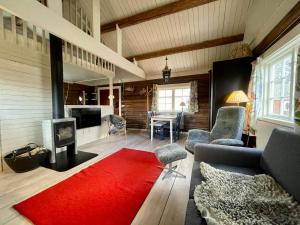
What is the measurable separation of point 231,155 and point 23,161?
10.0 feet

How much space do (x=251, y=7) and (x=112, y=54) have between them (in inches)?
126

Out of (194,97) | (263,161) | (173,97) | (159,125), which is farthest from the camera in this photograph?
(173,97)

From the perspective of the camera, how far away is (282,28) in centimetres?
191

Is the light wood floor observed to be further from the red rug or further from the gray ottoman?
the gray ottoman

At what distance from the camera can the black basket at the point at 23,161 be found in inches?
88.2

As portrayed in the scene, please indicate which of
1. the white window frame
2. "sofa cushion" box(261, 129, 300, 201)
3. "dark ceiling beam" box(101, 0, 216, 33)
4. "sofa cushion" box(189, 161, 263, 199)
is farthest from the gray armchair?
"dark ceiling beam" box(101, 0, 216, 33)

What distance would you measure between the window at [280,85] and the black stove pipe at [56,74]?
378 centimetres

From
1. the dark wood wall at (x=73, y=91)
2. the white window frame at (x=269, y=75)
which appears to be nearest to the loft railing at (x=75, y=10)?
the dark wood wall at (x=73, y=91)

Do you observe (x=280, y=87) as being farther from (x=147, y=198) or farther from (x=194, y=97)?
(x=194, y=97)

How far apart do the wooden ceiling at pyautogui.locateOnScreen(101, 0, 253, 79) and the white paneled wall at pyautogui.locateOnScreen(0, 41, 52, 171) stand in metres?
2.05

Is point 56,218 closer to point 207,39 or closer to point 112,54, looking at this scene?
point 112,54

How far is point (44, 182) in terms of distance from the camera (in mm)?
2039

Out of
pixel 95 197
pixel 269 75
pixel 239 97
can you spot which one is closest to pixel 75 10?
pixel 95 197

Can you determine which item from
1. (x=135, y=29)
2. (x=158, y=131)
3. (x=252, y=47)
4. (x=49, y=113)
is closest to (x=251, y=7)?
(x=252, y=47)
